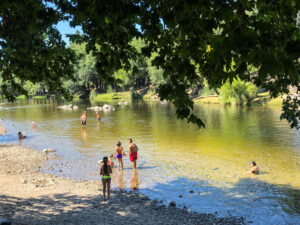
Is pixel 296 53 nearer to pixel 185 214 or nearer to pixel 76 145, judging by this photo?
pixel 185 214

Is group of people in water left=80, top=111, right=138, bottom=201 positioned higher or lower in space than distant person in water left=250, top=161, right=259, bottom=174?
higher

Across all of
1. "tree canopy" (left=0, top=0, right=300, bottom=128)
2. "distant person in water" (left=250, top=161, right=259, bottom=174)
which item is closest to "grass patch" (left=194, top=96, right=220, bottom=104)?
"distant person in water" (left=250, top=161, right=259, bottom=174)

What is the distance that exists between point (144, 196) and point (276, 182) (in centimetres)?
675

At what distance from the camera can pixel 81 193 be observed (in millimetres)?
13523

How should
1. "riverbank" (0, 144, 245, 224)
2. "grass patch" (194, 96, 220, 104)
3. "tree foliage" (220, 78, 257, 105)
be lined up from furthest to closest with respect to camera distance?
"grass patch" (194, 96, 220, 104), "tree foliage" (220, 78, 257, 105), "riverbank" (0, 144, 245, 224)

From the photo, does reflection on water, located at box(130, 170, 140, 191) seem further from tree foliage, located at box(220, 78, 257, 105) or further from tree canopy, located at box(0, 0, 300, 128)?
tree foliage, located at box(220, 78, 257, 105)

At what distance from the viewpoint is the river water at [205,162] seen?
12492 mm

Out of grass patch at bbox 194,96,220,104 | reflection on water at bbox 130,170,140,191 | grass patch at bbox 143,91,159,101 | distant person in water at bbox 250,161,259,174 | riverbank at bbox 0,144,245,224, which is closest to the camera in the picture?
riverbank at bbox 0,144,245,224

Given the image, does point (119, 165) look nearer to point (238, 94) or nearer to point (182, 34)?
point (182, 34)

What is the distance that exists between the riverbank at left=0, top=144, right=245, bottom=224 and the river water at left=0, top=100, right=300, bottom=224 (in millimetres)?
1095

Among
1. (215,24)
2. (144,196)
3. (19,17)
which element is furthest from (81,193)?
(215,24)

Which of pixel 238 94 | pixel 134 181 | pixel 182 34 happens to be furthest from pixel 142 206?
pixel 238 94

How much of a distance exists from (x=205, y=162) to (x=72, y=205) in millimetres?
9648

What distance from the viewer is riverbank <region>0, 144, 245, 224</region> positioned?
10.2 metres
